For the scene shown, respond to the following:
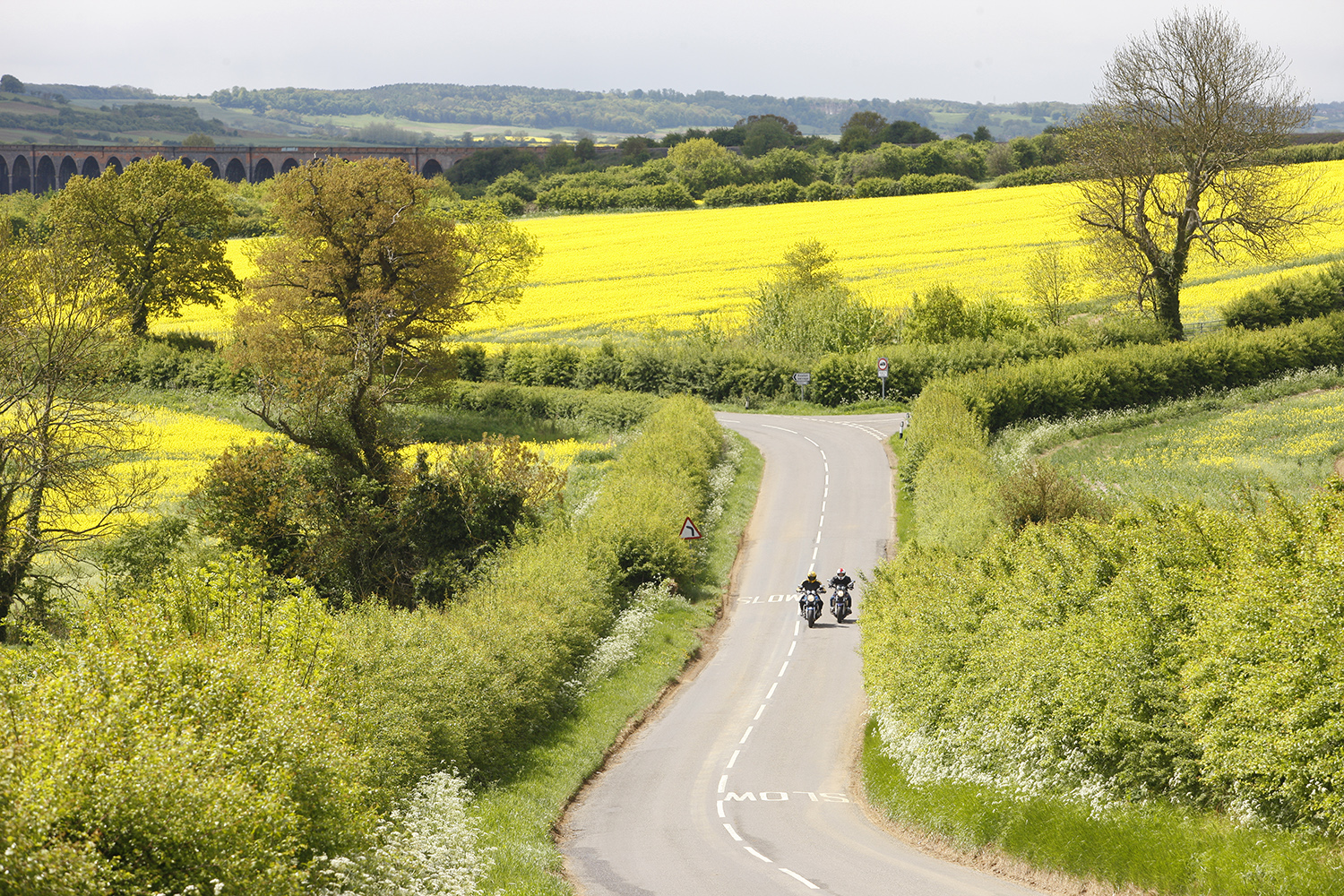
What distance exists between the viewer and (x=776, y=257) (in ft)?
289

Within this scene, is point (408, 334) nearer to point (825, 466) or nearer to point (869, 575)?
point (825, 466)

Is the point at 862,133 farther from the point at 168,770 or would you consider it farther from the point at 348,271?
the point at 168,770

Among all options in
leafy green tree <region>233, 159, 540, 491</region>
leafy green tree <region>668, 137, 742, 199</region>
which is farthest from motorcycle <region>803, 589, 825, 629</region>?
leafy green tree <region>668, 137, 742, 199</region>

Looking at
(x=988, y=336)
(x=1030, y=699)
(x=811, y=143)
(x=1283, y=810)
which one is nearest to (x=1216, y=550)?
(x=1030, y=699)

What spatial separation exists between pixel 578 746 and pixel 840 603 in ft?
39.7

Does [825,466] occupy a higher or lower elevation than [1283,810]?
lower

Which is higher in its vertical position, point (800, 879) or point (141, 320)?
point (141, 320)

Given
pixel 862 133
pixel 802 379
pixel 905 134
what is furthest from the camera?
pixel 862 133

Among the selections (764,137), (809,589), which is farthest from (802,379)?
(764,137)

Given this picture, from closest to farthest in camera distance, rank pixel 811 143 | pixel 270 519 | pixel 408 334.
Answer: pixel 270 519 → pixel 408 334 → pixel 811 143

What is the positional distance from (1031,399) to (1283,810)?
3866cm

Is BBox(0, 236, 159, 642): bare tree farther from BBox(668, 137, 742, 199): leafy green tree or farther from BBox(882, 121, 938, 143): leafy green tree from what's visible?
BBox(882, 121, 938, 143): leafy green tree

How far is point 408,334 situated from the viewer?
4903cm

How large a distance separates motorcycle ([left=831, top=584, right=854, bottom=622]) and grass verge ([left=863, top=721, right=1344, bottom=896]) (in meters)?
14.1
